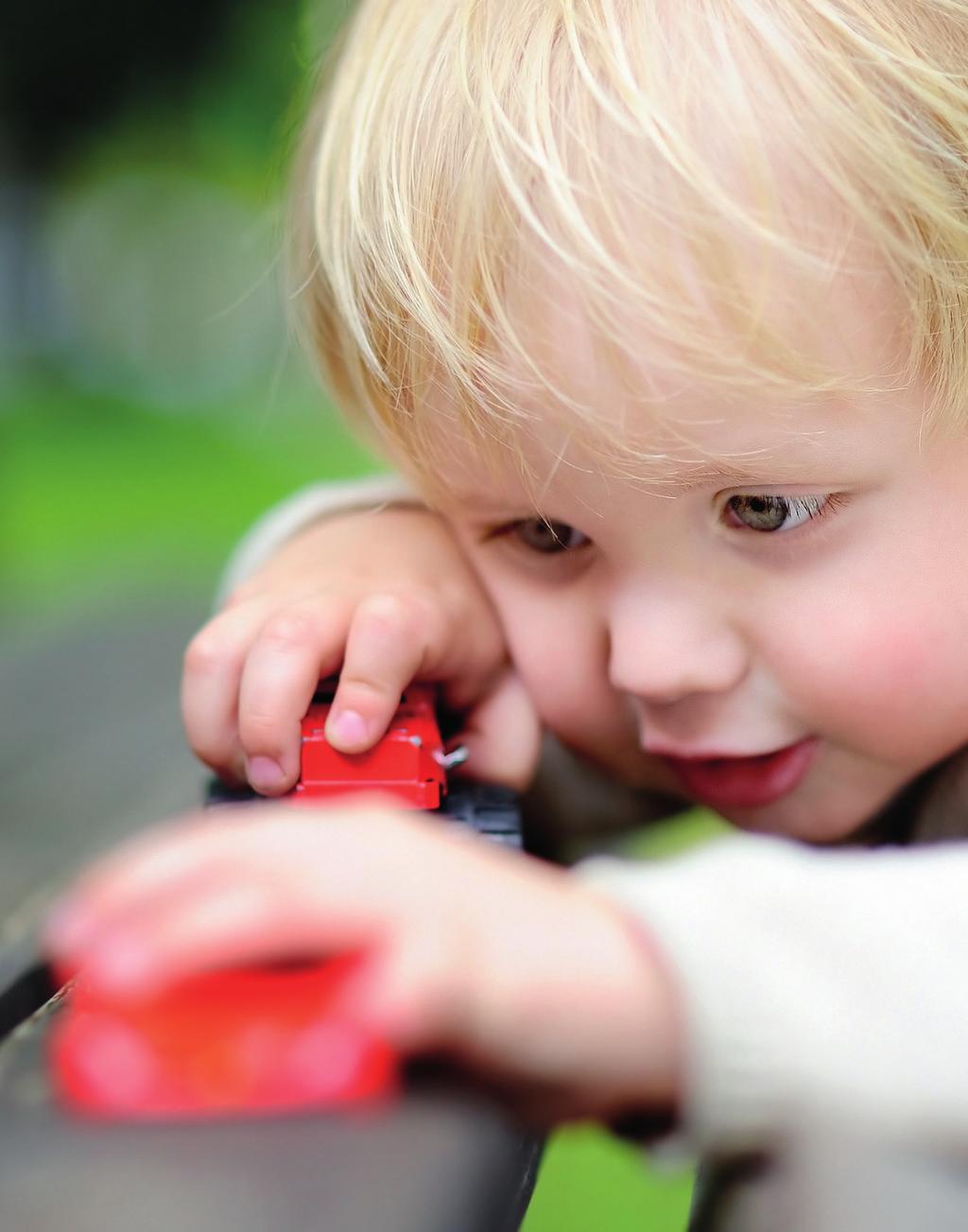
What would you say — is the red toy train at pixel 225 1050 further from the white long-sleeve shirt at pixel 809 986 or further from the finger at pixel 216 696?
the finger at pixel 216 696

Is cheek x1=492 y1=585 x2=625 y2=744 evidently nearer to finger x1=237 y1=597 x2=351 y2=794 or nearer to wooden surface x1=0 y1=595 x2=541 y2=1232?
finger x1=237 y1=597 x2=351 y2=794

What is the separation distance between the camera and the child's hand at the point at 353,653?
0.57 meters

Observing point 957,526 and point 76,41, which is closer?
point 957,526

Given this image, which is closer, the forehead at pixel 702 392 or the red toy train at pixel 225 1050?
the red toy train at pixel 225 1050

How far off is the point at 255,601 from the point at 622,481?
0.19 m

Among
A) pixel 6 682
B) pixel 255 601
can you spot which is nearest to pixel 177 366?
pixel 6 682

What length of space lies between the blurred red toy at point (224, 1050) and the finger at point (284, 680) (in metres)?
0.25

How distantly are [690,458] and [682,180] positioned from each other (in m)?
0.11

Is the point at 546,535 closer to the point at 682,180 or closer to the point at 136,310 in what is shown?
the point at 682,180

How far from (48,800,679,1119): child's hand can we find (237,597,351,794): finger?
22 cm

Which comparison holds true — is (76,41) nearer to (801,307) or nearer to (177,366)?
(177,366)

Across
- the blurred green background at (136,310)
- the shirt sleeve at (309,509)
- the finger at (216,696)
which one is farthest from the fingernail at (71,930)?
the blurred green background at (136,310)

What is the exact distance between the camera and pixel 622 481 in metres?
0.57

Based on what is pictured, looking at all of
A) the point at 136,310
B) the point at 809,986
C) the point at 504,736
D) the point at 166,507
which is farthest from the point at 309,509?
the point at 136,310
